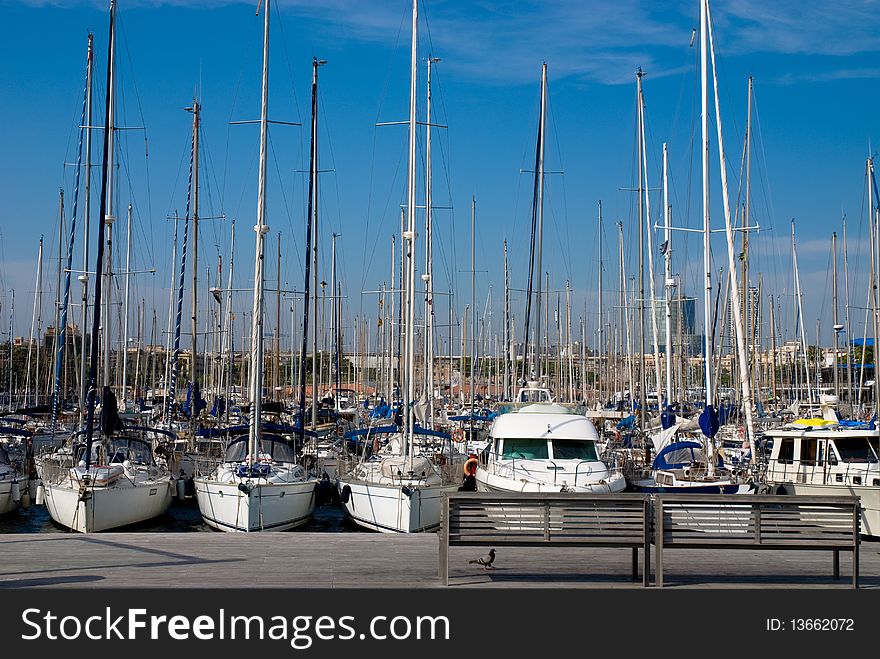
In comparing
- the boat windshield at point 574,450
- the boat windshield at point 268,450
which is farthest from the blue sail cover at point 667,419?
the boat windshield at point 268,450

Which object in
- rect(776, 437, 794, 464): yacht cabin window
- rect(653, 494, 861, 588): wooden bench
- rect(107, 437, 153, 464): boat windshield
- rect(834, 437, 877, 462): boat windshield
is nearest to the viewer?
rect(653, 494, 861, 588): wooden bench

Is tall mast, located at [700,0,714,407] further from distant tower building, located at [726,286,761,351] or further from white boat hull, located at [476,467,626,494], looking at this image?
distant tower building, located at [726,286,761,351]

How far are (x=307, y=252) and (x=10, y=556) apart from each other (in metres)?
27.1

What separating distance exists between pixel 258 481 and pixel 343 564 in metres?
13.9

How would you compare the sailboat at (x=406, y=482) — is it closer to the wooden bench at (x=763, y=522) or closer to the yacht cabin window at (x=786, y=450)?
the yacht cabin window at (x=786, y=450)

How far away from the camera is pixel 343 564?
43.2 ft

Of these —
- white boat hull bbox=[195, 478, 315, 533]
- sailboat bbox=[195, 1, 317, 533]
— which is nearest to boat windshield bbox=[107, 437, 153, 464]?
sailboat bbox=[195, 1, 317, 533]

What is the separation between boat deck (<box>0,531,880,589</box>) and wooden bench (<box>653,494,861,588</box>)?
813 mm

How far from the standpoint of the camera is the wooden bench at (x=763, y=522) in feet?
36.4

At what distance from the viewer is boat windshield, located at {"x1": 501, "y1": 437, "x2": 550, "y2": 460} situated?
1072 inches

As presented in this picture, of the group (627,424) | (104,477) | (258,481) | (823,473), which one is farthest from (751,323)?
(104,477)

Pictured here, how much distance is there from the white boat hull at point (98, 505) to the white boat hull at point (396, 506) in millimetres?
5898
